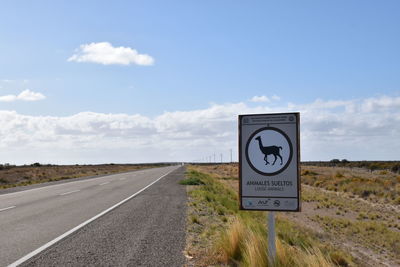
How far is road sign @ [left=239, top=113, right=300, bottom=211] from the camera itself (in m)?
4.72

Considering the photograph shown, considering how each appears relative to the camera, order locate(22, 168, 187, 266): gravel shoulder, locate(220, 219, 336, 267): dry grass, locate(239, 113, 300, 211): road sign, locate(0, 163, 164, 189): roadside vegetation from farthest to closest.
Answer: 1. locate(0, 163, 164, 189): roadside vegetation
2. locate(22, 168, 187, 266): gravel shoulder
3. locate(220, 219, 336, 267): dry grass
4. locate(239, 113, 300, 211): road sign

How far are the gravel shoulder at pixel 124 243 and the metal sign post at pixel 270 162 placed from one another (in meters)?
2.34

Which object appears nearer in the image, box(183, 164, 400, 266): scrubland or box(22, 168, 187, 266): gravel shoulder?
box(183, 164, 400, 266): scrubland

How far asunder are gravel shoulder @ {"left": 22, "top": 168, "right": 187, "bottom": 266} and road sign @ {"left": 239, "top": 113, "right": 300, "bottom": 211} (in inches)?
92.4

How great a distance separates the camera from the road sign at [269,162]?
4.72m

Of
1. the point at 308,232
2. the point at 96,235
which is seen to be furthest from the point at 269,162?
the point at 308,232

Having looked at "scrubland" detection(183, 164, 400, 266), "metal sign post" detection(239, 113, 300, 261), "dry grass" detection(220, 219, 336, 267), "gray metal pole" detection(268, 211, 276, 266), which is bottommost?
"scrubland" detection(183, 164, 400, 266)

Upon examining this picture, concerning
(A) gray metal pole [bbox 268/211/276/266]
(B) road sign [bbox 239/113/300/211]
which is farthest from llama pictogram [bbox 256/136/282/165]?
(A) gray metal pole [bbox 268/211/276/266]

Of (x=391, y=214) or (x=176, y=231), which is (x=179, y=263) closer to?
(x=176, y=231)

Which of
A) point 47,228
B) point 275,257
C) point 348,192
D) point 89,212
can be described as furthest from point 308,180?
point 275,257

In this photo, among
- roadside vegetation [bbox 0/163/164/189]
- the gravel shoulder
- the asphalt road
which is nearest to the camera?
the gravel shoulder

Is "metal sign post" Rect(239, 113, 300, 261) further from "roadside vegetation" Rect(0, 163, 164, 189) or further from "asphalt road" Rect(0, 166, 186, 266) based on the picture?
"roadside vegetation" Rect(0, 163, 164, 189)

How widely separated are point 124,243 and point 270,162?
4431 millimetres

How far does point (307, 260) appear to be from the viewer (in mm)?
5520
